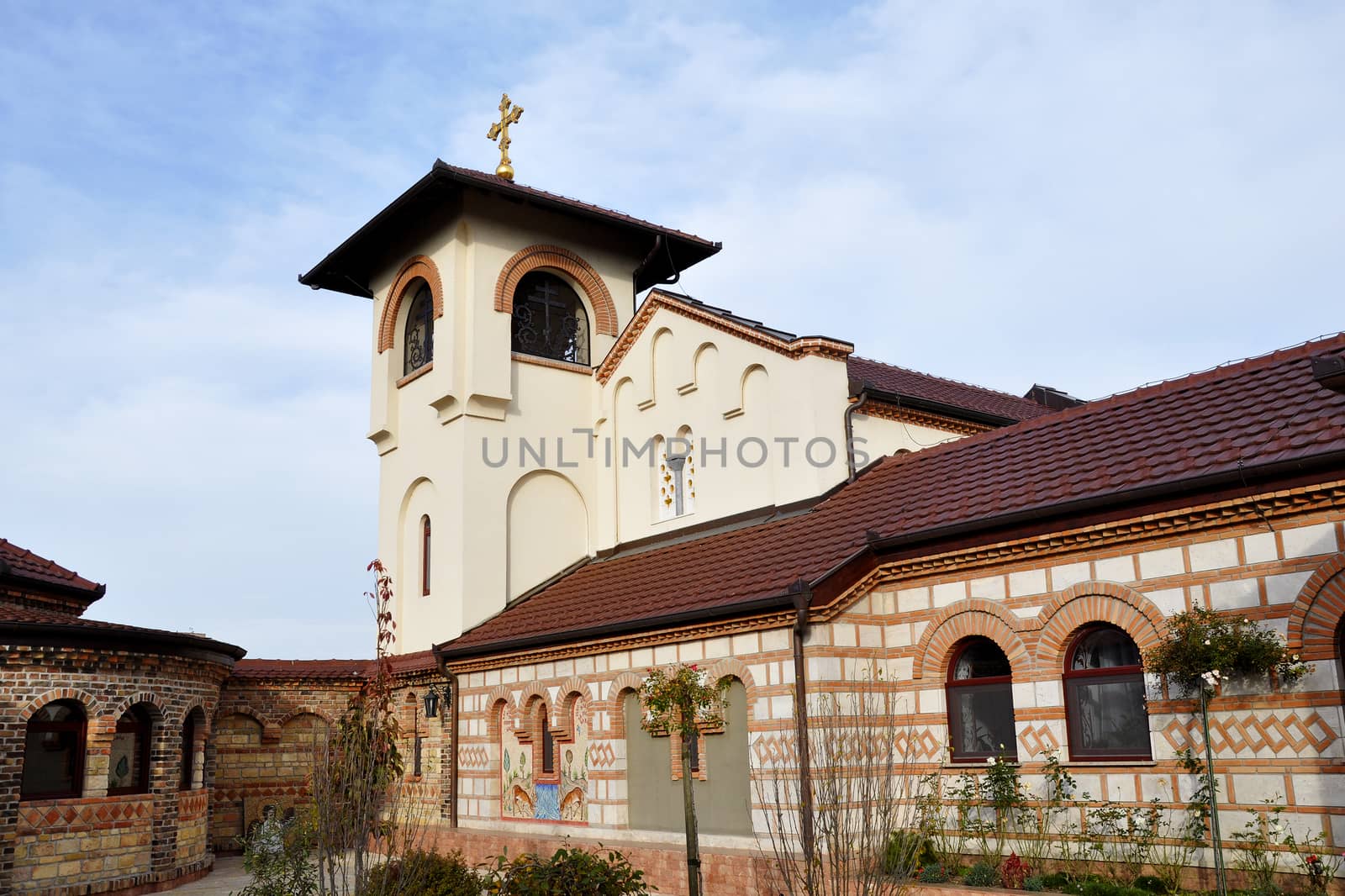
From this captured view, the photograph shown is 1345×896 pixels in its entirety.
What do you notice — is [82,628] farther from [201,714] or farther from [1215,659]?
[1215,659]

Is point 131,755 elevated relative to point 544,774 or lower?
elevated

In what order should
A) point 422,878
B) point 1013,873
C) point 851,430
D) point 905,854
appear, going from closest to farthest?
point 905,854 → point 422,878 → point 1013,873 → point 851,430

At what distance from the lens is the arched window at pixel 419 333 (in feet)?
71.5

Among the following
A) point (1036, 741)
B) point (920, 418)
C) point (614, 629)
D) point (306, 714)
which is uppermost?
point (920, 418)

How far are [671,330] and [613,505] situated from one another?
11.1ft

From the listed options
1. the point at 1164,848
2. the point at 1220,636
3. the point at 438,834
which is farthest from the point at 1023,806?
the point at 438,834

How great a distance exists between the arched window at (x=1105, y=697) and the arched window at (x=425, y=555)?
12546 mm

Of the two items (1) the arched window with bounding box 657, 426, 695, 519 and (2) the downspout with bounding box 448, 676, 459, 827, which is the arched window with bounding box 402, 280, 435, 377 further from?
(2) the downspout with bounding box 448, 676, 459, 827

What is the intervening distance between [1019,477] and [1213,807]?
424cm

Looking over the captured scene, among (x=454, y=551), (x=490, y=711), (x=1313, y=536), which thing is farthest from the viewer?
(x=454, y=551)

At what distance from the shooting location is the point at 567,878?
11125mm

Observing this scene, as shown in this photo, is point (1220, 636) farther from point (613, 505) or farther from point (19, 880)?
point (19, 880)

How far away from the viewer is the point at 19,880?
1555cm

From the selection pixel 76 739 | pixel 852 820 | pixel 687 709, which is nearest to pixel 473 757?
pixel 76 739
